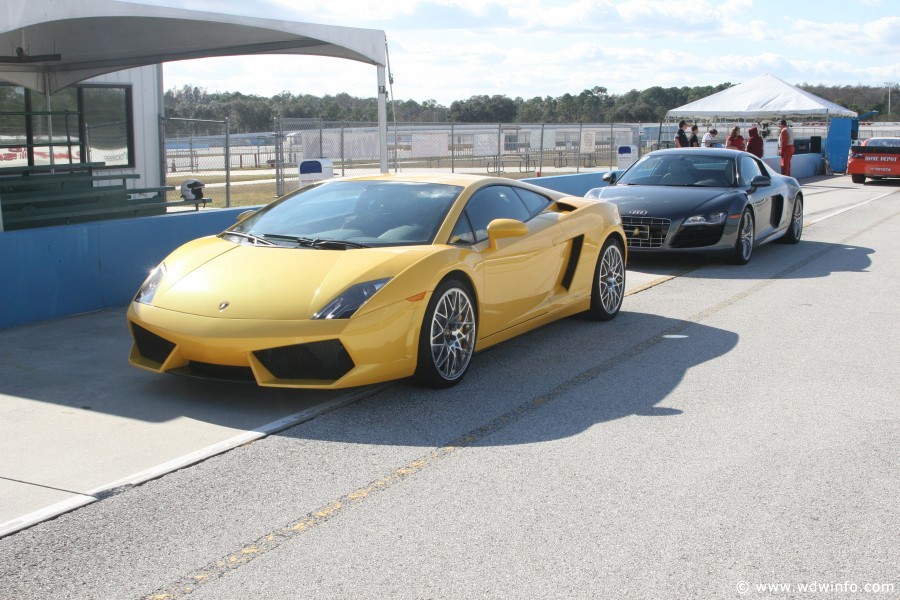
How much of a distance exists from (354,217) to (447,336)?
117 cm

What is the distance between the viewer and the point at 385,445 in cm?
500

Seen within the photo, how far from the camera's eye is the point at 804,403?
5.82 meters

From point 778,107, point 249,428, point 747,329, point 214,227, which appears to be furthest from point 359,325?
point 778,107

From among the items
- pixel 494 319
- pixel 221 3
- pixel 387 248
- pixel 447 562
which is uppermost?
pixel 221 3

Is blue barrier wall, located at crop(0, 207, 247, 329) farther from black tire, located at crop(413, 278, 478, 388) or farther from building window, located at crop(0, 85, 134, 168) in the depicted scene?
building window, located at crop(0, 85, 134, 168)

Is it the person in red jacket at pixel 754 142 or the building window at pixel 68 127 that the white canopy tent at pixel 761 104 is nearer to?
the person in red jacket at pixel 754 142

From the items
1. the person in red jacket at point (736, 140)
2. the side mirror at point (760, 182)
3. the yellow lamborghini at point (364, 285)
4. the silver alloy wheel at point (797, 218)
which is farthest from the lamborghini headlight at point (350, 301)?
the person in red jacket at point (736, 140)

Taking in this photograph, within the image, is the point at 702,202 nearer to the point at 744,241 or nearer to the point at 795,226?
the point at 744,241

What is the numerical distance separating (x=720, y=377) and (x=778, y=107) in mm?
27979

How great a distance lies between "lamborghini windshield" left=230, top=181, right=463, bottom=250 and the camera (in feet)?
20.6

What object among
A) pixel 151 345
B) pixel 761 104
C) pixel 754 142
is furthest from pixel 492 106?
pixel 151 345

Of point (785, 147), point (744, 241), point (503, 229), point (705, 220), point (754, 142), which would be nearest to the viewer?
point (503, 229)

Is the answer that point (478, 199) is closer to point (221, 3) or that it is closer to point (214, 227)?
point (214, 227)

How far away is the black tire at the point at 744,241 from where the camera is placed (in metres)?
11.5
